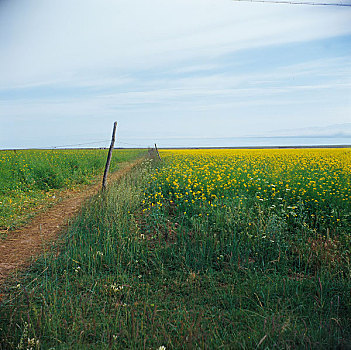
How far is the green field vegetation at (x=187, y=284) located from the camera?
118 inches

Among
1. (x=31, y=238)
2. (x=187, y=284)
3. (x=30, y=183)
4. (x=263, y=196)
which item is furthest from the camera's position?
(x=30, y=183)

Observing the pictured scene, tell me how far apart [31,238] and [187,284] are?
3.82m

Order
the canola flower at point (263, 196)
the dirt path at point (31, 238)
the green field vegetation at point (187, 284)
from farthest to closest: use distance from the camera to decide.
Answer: the canola flower at point (263, 196)
the dirt path at point (31, 238)
the green field vegetation at point (187, 284)

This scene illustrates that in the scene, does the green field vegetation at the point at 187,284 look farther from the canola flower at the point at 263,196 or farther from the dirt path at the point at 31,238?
the dirt path at the point at 31,238

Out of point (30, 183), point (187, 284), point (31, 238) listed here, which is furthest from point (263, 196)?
point (30, 183)

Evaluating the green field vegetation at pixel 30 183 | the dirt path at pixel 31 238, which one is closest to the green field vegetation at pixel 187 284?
the dirt path at pixel 31 238

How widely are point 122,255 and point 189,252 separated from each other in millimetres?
1045

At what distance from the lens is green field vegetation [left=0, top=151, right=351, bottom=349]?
299 centimetres

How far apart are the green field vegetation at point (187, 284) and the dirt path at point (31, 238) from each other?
0.48m

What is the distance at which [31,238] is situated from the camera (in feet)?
21.3

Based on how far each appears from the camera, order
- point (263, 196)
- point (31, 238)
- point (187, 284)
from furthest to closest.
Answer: point (263, 196)
point (31, 238)
point (187, 284)

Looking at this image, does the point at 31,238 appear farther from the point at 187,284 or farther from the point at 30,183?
the point at 30,183

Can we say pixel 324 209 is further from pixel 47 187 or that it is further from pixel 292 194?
pixel 47 187

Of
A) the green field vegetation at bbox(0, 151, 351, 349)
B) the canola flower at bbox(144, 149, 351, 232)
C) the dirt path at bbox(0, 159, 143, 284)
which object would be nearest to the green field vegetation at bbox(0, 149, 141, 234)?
the dirt path at bbox(0, 159, 143, 284)
